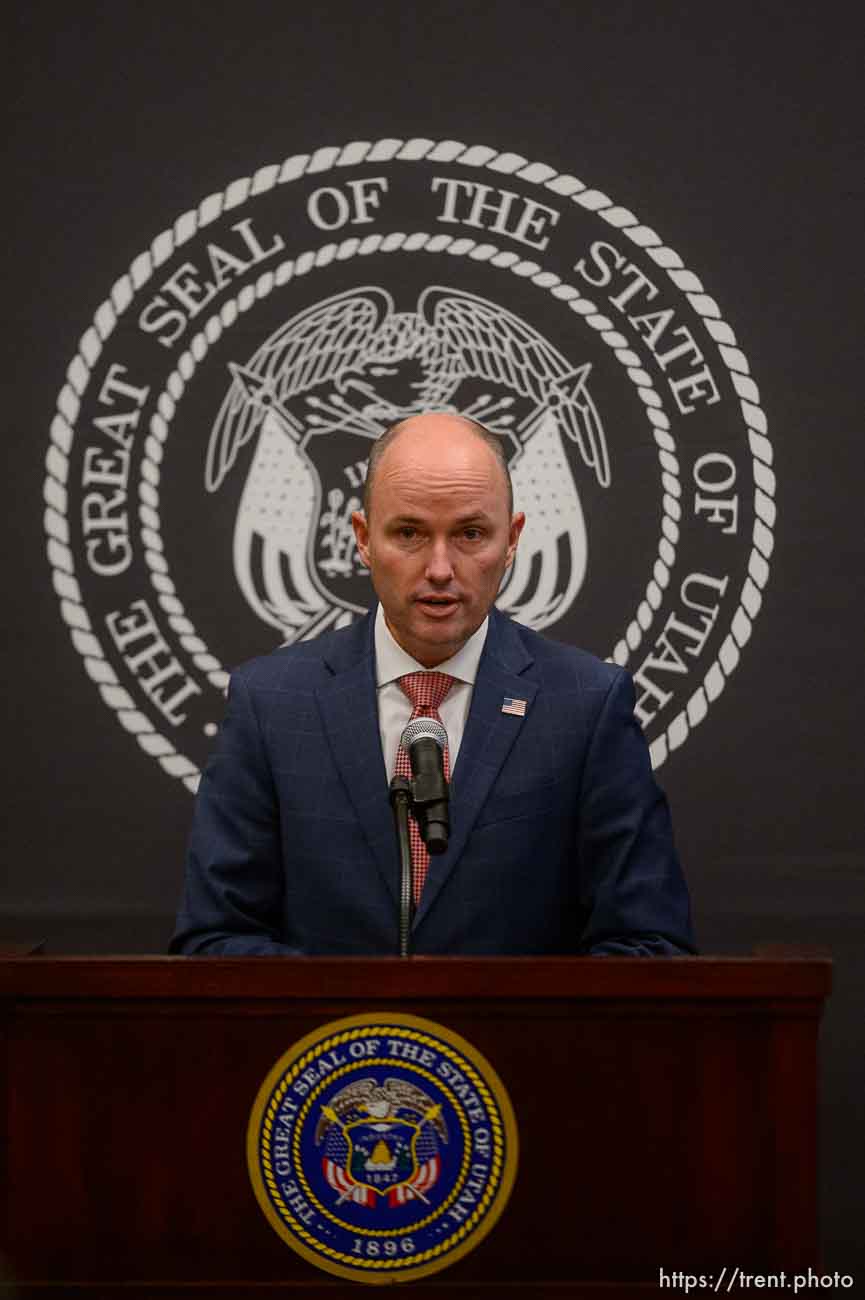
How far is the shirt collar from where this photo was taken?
224cm

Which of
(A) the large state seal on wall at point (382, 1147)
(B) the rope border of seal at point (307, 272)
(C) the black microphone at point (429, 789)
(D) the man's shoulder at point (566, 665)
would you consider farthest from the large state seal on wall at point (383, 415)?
(A) the large state seal on wall at point (382, 1147)

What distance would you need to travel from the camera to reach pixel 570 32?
291 cm

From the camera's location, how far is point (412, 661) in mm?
2256

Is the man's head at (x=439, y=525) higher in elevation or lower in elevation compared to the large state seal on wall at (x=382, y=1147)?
higher

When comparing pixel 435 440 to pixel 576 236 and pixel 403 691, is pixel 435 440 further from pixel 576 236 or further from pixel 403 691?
pixel 576 236

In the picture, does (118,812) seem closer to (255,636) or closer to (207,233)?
(255,636)

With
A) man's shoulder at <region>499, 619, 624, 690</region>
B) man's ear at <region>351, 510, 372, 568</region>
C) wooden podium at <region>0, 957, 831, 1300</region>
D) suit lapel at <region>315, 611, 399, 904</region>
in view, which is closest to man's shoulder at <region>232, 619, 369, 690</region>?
suit lapel at <region>315, 611, 399, 904</region>

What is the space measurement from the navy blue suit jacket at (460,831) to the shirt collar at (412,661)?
0.02 m

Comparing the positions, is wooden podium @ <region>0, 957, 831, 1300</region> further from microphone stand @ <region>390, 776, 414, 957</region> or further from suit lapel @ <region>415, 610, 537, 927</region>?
suit lapel @ <region>415, 610, 537, 927</region>

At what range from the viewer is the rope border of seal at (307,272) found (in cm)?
290

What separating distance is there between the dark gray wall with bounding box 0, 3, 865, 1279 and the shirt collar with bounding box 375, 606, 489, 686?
706 millimetres

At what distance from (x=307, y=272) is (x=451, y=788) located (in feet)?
4.09
